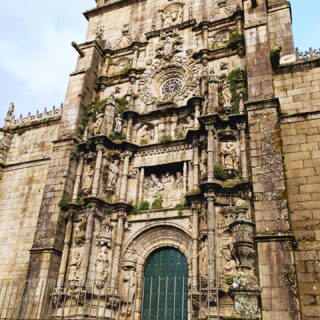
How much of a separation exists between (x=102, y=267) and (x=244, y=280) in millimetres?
5627

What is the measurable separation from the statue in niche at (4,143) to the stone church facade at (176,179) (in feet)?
0.20

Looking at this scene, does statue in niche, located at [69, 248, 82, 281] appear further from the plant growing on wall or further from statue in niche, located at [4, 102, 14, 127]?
statue in niche, located at [4, 102, 14, 127]

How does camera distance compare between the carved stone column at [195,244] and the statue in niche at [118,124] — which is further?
the statue in niche at [118,124]

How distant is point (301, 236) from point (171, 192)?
4609mm

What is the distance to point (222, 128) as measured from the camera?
12.2 meters

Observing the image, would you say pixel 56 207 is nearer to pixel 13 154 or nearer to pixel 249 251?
pixel 13 154

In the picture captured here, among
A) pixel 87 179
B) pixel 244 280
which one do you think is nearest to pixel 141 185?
pixel 87 179

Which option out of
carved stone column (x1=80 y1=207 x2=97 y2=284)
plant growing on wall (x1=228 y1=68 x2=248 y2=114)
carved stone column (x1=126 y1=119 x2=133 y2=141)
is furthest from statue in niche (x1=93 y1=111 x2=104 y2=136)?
plant growing on wall (x1=228 y1=68 x2=248 y2=114)

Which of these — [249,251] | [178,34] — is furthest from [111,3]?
[249,251]

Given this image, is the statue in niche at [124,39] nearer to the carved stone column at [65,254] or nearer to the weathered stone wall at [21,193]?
the weathered stone wall at [21,193]

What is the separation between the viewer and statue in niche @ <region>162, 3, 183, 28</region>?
16.2 meters

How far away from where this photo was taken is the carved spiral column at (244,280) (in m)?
7.03

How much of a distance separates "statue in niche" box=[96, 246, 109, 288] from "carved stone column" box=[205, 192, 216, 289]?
338 cm

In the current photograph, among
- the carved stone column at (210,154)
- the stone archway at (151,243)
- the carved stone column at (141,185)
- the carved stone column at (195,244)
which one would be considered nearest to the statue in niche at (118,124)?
the carved stone column at (141,185)
